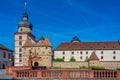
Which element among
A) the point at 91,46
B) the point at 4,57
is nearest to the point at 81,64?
the point at 91,46

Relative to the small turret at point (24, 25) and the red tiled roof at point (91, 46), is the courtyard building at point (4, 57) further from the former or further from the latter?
the red tiled roof at point (91, 46)

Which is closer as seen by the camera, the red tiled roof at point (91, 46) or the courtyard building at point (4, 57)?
the courtyard building at point (4, 57)

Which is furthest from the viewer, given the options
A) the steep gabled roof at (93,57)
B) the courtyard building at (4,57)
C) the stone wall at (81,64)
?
the stone wall at (81,64)

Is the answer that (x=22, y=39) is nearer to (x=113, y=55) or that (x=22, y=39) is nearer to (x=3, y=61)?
(x=3, y=61)

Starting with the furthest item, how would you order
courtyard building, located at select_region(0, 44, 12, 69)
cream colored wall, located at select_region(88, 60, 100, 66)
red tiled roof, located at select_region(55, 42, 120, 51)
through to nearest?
1. red tiled roof, located at select_region(55, 42, 120, 51)
2. cream colored wall, located at select_region(88, 60, 100, 66)
3. courtyard building, located at select_region(0, 44, 12, 69)

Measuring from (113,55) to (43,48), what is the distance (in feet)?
72.9

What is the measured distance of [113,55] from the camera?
68.6m

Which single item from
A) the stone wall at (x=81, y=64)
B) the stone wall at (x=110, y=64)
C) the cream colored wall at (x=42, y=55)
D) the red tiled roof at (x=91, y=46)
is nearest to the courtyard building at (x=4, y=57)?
the cream colored wall at (x=42, y=55)

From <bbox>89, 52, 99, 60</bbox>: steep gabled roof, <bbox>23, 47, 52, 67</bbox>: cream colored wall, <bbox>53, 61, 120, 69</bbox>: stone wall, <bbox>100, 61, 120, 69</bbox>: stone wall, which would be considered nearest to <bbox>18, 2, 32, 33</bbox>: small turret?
<bbox>23, 47, 52, 67</bbox>: cream colored wall

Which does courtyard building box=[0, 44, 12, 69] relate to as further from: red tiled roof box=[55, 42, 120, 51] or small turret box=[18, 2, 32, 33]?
red tiled roof box=[55, 42, 120, 51]

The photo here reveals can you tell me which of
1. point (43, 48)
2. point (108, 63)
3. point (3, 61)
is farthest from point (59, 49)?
point (3, 61)

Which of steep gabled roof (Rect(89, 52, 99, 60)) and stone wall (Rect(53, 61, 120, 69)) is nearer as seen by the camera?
steep gabled roof (Rect(89, 52, 99, 60))

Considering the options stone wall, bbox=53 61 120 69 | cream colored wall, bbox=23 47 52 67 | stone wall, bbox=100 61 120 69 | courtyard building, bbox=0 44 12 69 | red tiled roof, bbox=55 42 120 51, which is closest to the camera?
courtyard building, bbox=0 44 12 69

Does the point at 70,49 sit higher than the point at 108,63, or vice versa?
the point at 70,49
